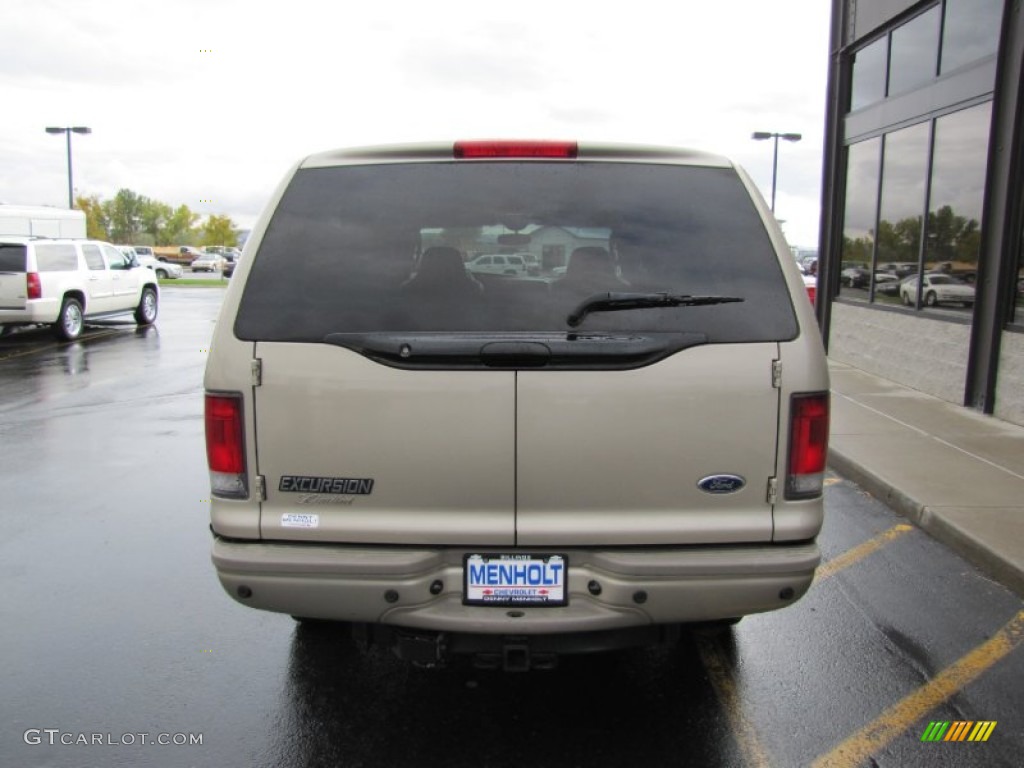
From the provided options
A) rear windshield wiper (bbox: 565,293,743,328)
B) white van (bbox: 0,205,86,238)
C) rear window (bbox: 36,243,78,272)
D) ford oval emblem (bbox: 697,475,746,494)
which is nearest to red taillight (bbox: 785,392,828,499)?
ford oval emblem (bbox: 697,475,746,494)

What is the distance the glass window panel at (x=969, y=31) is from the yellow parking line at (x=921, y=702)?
274 inches

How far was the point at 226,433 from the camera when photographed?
275cm

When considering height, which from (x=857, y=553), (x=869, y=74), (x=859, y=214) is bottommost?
(x=857, y=553)

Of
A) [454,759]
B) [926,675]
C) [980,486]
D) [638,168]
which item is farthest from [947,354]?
[454,759]

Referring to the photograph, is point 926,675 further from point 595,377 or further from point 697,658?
point 595,377

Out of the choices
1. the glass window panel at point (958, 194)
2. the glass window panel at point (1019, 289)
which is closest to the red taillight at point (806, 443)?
the glass window panel at point (1019, 289)

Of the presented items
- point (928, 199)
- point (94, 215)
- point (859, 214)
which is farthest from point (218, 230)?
point (928, 199)

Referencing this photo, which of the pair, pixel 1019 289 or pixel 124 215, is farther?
pixel 124 215

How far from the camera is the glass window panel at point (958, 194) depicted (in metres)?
8.77

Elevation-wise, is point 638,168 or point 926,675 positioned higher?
point 638,168

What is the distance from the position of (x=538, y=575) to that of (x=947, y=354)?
8136 mm

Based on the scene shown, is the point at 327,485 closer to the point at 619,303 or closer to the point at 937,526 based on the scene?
the point at 619,303

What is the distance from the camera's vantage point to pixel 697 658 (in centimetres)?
367

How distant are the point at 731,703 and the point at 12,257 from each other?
15.5 meters
